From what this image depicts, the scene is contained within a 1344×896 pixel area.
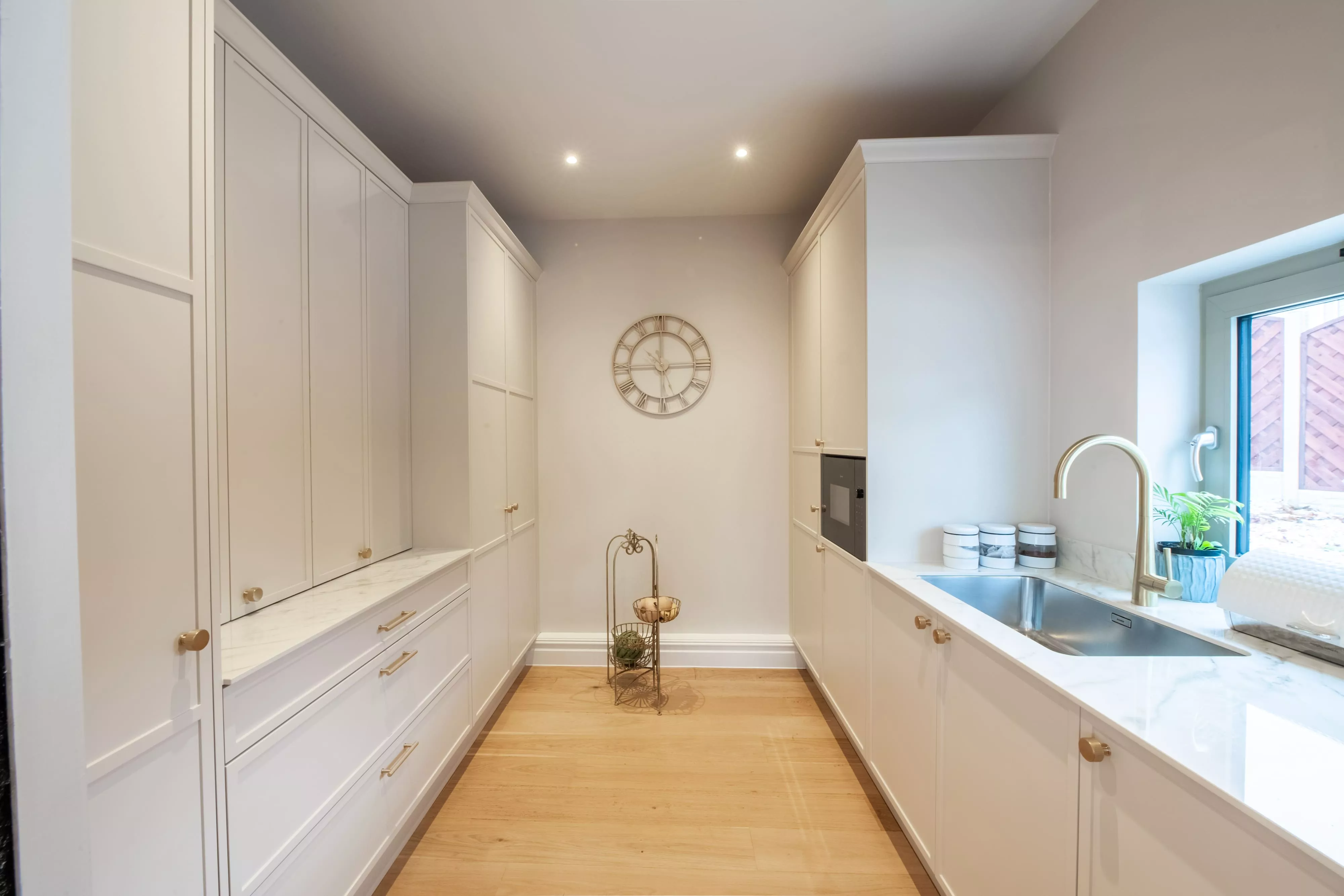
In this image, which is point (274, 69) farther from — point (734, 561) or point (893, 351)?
point (734, 561)

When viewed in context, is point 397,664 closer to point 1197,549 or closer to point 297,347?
point 297,347

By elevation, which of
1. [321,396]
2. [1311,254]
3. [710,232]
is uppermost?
[710,232]

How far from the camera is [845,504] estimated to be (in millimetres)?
2043

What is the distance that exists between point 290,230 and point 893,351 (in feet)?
6.32

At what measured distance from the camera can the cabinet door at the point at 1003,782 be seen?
94 centimetres

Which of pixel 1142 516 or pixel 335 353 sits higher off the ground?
pixel 335 353

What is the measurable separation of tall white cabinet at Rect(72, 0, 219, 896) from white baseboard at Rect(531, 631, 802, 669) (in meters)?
2.11

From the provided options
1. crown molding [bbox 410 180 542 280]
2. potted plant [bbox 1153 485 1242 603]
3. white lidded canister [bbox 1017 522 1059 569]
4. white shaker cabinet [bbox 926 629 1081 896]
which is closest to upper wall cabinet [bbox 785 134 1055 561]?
white lidded canister [bbox 1017 522 1059 569]

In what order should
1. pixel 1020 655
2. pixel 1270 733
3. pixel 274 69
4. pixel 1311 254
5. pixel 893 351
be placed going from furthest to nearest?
pixel 893 351
pixel 274 69
pixel 1311 254
pixel 1020 655
pixel 1270 733

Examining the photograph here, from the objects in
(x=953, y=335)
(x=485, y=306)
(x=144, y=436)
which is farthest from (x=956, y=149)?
(x=144, y=436)

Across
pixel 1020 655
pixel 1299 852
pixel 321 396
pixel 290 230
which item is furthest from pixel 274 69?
pixel 1299 852

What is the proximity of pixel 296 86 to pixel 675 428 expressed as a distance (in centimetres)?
213

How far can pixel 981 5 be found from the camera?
1.56 m

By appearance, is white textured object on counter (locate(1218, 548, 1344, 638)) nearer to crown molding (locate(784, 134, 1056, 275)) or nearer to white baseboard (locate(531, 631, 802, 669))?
crown molding (locate(784, 134, 1056, 275))
